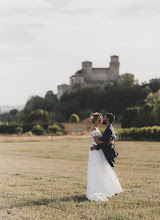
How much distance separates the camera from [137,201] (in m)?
6.28

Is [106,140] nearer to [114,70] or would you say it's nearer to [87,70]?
[87,70]

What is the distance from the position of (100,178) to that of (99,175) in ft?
0.20

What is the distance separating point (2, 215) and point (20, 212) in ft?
1.02

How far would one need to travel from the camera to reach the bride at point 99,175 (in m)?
6.61

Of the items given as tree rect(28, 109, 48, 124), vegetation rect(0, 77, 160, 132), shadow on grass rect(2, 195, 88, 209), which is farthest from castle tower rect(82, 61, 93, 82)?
shadow on grass rect(2, 195, 88, 209)

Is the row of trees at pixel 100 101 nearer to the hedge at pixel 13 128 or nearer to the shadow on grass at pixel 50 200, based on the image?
the hedge at pixel 13 128

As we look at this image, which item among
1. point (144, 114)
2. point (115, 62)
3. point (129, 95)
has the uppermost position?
point (115, 62)

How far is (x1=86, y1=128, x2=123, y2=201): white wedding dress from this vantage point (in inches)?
260

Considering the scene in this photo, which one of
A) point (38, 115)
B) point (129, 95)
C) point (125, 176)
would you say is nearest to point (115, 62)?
point (129, 95)

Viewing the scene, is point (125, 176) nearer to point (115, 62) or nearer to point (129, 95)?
point (129, 95)

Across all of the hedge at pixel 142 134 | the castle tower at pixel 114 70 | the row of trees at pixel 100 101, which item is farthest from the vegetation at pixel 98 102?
the hedge at pixel 142 134

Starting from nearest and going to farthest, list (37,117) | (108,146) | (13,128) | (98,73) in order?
(108,146)
(13,128)
(37,117)
(98,73)

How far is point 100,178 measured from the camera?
21.8 ft

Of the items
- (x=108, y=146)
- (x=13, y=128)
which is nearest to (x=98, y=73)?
(x=13, y=128)
